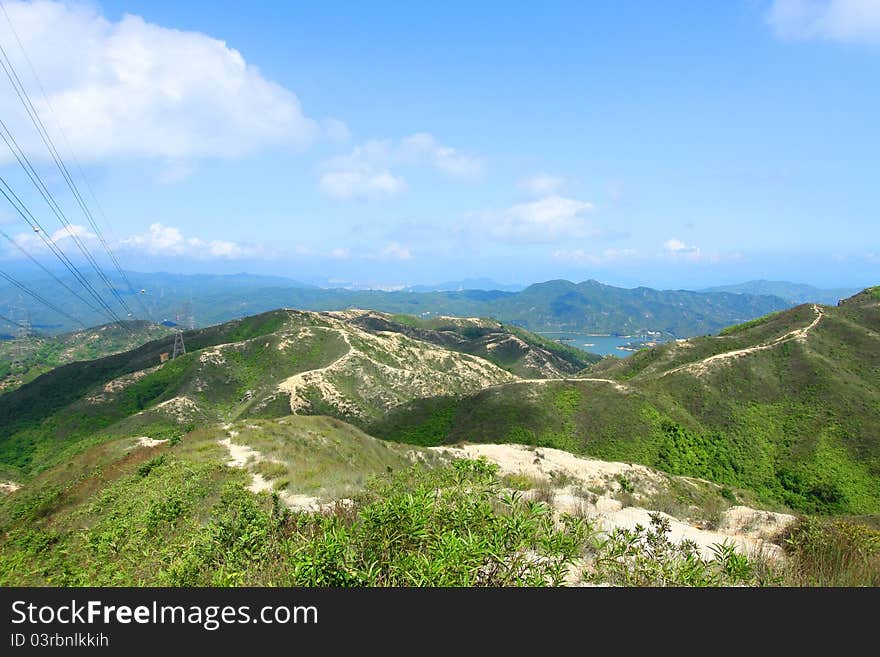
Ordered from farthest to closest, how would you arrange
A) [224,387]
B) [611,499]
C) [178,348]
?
1. [178,348]
2. [224,387]
3. [611,499]

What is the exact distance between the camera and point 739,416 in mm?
76938

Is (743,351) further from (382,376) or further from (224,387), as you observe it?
(224,387)

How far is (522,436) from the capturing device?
239 feet

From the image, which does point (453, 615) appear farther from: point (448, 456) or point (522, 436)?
point (522, 436)

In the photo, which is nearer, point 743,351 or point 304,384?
point 743,351

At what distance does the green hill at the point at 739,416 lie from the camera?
64.4 meters

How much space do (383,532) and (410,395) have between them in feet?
377

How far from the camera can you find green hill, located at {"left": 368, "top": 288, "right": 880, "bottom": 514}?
211 feet

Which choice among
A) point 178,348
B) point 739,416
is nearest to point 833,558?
point 739,416

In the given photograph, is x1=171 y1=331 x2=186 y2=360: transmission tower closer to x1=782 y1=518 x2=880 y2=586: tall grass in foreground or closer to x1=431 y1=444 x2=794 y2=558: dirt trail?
x1=431 y1=444 x2=794 y2=558: dirt trail

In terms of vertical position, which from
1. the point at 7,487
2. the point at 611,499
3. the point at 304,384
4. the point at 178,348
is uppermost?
the point at 611,499

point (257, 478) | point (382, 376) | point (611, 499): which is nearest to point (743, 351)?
point (611, 499)

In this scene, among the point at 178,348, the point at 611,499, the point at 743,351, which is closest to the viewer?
the point at 611,499

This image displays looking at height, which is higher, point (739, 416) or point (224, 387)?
point (739, 416)
